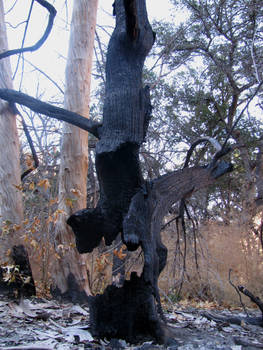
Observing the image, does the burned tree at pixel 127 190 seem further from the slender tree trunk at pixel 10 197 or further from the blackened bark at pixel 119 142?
the slender tree trunk at pixel 10 197

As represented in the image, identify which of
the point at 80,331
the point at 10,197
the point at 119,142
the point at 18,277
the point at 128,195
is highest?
the point at 119,142

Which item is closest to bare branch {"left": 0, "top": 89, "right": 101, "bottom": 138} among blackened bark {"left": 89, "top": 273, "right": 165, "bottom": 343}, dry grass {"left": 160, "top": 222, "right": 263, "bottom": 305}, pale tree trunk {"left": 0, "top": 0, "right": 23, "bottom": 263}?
blackened bark {"left": 89, "top": 273, "right": 165, "bottom": 343}

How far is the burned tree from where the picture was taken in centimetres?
221

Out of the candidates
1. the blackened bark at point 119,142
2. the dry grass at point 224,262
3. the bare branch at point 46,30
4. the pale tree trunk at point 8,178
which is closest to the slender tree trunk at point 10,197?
the pale tree trunk at point 8,178

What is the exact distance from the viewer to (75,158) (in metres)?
4.32

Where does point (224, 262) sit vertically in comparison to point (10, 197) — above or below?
below

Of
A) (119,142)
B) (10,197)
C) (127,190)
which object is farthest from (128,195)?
(10,197)

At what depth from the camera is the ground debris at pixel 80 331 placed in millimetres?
2104

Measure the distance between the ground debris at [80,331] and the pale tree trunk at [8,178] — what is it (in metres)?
0.67

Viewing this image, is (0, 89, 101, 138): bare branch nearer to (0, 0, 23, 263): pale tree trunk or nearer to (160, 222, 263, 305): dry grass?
(0, 0, 23, 263): pale tree trunk

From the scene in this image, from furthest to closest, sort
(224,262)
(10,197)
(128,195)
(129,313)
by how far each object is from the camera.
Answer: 1. (224,262)
2. (10,197)
3. (128,195)
4. (129,313)

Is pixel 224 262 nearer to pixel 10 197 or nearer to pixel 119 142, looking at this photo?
pixel 10 197

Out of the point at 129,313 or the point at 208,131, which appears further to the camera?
the point at 208,131

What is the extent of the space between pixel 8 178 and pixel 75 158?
0.82 m
